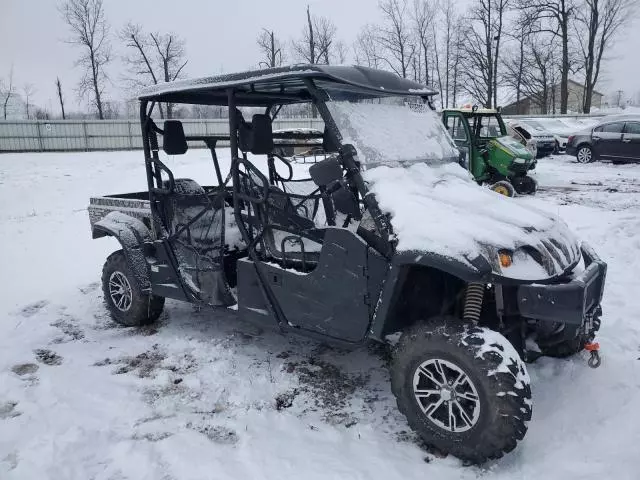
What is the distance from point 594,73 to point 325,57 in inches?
794

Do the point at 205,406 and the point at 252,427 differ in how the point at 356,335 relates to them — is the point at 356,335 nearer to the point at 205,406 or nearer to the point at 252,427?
the point at 252,427

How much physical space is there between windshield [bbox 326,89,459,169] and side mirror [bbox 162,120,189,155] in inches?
64.8

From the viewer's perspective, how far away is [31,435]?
10.8ft

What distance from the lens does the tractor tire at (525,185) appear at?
12.2 meters

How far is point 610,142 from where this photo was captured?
58.4 feet

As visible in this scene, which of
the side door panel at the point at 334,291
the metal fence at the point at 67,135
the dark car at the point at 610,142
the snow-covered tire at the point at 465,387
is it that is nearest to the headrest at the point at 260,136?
the side door panel at the point at 334,291

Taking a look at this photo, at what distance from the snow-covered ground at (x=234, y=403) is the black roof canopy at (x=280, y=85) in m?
2.17

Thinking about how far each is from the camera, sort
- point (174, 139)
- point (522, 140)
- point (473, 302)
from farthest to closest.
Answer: point (522, 140) → point (174, 139) → point (473, 302)

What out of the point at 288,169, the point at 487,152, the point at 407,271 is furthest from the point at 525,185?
the point at 407,271

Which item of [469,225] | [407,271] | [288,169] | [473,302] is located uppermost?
[288,169]

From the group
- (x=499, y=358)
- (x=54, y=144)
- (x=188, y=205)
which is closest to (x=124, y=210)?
(x=188, y=205)

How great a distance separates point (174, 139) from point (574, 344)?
3.66 m

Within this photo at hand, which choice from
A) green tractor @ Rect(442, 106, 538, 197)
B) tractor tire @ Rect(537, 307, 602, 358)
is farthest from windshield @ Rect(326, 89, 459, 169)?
green tractor @ Rect(442, 106, 538, 197)

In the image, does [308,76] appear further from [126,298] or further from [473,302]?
[126,298]
